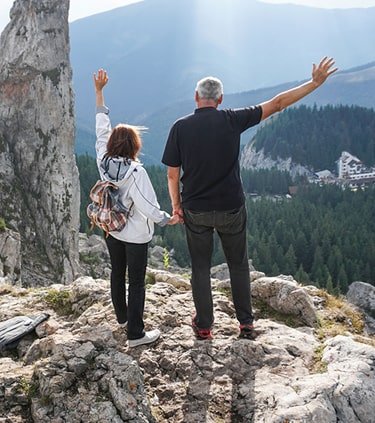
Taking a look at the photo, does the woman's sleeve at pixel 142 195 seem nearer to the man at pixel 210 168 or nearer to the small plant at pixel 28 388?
the man at pixel 210 168

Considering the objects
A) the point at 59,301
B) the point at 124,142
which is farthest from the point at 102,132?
the point at 59,301

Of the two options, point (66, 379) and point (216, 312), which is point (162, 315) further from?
point (66, 379)

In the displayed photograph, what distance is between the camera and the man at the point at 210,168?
516 centimetres

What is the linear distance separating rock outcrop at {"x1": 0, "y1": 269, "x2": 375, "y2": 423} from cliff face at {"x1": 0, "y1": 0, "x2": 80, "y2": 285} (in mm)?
33313

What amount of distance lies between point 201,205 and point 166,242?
70.9 meters

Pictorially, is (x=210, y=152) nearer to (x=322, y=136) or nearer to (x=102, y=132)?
(x=102, y=132)

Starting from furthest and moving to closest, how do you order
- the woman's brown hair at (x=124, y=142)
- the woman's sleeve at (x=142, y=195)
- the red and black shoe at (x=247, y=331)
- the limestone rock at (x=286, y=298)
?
the limestone rock at (x=286, y=298) → the red and black shoe at (x=247, y=331) → the woman's brown hair at (x=124, y=142) → the woman's sleeve at (x=142, y=195)

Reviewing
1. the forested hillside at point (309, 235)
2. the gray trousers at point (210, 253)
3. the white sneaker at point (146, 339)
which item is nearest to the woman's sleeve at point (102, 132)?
the gray trousers at point (210, 253)

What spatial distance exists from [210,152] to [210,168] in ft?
0.66

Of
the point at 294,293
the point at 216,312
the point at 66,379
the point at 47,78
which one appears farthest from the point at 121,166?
the point at 47,78

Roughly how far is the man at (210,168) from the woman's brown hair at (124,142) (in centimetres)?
40

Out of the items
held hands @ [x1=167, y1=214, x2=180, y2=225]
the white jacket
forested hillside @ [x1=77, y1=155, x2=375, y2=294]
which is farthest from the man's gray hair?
forested hillside @ [x1=77, y1=155, x2=375, y2=294]

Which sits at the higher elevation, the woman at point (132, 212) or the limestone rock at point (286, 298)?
the woman at point (132, 212)

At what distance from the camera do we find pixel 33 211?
39.8m
